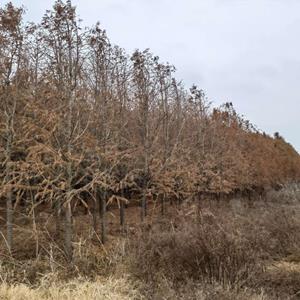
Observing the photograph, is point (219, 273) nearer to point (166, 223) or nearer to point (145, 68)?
point (166, 223)

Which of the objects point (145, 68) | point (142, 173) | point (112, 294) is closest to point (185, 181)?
point (142, 173)

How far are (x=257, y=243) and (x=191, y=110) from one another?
1239 centimetres

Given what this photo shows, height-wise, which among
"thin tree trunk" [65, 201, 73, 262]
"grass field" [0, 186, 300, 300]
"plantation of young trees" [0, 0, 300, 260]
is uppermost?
"plantation of young trees" [0, 0, 300, 260]

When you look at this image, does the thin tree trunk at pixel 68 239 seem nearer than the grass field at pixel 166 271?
No

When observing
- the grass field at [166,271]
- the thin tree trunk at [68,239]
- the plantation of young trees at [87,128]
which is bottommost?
the grass field at [166,271]

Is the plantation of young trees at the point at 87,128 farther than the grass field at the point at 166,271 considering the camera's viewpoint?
Yes

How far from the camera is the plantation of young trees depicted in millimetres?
10898

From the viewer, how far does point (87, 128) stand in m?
13.4

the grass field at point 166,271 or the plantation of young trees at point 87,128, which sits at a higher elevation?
the plantation of young trees at point 87,128

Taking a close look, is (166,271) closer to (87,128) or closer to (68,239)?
(68,239)

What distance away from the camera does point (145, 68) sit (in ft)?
53.2

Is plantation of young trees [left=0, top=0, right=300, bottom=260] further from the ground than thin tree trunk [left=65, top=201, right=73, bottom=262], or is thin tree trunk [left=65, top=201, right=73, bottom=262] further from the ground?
plantation of young trees [left=0, top=0, right=300, bottom=260]

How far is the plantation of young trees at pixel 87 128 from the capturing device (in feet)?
35.8

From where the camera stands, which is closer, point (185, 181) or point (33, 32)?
point (33, 32)
